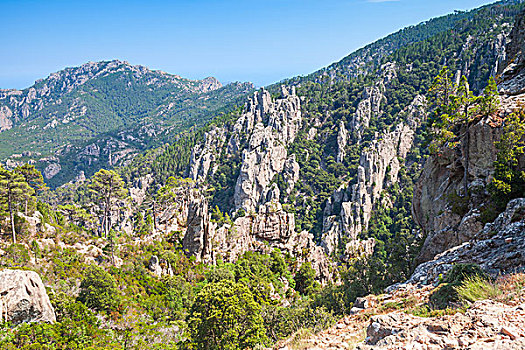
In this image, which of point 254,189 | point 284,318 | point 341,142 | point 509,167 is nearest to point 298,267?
point 284,318

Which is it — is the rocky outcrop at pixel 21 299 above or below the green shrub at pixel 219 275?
above

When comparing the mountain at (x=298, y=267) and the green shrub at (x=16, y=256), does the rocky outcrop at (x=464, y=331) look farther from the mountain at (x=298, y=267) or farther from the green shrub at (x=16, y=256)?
the green shrub at (x=16, y=256)

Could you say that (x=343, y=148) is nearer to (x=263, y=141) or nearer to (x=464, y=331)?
(x=263, y=141)

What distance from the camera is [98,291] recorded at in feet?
94.9

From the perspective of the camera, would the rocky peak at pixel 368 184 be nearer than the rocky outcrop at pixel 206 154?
Yes

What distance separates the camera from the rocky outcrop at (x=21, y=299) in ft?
69.7

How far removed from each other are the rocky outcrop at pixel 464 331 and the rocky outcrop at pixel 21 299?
967 inches

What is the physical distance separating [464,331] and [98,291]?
3131 centimetres

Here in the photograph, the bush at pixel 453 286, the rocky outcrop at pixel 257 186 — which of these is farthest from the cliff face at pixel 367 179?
the bush at pixel 453 286

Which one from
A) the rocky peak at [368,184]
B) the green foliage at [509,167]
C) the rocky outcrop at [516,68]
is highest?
the rocky outcrop at [516,68]

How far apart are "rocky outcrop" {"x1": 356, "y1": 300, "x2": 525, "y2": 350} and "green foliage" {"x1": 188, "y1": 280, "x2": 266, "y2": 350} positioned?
15511mm

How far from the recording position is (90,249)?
37.6 m

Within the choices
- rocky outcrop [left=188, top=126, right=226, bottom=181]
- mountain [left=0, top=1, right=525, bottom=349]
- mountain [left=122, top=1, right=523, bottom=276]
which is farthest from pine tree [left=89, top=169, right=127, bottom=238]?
rocky outcrop [left=188, top=126, right=226, bottom=181]

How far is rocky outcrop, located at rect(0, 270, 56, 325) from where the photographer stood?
21.2 m
